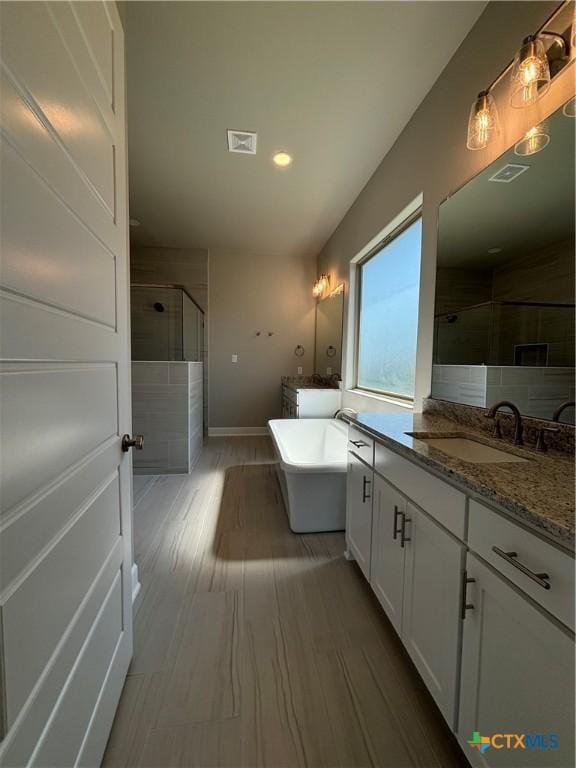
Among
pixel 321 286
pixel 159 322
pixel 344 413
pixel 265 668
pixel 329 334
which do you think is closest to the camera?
pixel 265 668

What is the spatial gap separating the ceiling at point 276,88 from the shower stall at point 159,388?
114 cm

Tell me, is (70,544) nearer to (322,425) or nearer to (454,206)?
(454,206)

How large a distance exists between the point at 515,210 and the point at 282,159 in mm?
1933

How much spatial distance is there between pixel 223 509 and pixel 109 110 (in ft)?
7.82

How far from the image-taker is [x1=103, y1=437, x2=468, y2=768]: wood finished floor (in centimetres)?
96

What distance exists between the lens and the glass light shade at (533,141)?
1175 mm

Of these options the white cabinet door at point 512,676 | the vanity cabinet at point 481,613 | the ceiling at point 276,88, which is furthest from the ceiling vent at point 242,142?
the white cabinet door at point 512,676

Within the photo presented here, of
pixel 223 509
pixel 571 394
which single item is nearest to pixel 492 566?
pixel 571 394

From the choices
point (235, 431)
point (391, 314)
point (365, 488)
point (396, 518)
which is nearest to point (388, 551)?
point (396, 518)

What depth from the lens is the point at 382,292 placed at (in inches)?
117

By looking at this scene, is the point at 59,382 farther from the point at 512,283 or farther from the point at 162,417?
the point at 162,417

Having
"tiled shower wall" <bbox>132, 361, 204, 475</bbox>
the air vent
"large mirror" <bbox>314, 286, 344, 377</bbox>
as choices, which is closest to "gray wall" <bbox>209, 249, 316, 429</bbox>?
"large mirror" <bbox>314, 286, 344, 377</bbox>

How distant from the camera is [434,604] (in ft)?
3.18

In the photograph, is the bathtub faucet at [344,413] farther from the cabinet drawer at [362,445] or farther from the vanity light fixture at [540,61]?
the vanity light fixture at [540,61]
